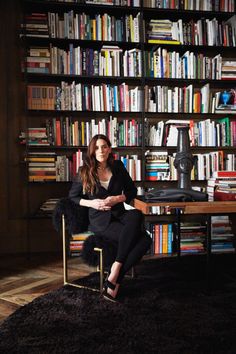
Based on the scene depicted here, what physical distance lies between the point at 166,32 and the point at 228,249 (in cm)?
224

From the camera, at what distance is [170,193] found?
260cm

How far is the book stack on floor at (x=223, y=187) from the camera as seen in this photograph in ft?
8.91

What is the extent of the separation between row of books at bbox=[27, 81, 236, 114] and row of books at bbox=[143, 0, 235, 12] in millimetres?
770

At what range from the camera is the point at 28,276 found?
3082 millimetres

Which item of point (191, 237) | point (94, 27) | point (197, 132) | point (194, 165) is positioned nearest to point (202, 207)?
point (191, 237)

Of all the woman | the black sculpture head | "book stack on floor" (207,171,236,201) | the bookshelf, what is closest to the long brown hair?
the woman

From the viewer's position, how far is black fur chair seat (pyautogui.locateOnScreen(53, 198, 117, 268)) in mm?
2506

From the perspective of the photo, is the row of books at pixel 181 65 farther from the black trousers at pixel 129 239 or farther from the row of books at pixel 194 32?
the black trousers at pixel 129 239

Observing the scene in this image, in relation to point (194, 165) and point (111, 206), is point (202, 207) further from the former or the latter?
point (194, 165)

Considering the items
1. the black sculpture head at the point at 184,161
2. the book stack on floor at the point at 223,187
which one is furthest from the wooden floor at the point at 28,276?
the book stack on floor at the point at 223,187

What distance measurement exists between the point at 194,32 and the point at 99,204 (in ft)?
7.46

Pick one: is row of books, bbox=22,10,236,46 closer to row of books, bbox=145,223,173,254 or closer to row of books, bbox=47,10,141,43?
row of books, bbox=47,10,141,43

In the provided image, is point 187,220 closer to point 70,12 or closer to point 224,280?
point 224,280

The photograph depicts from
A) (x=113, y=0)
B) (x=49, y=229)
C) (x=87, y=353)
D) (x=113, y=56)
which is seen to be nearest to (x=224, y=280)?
(x=87, y=353)
